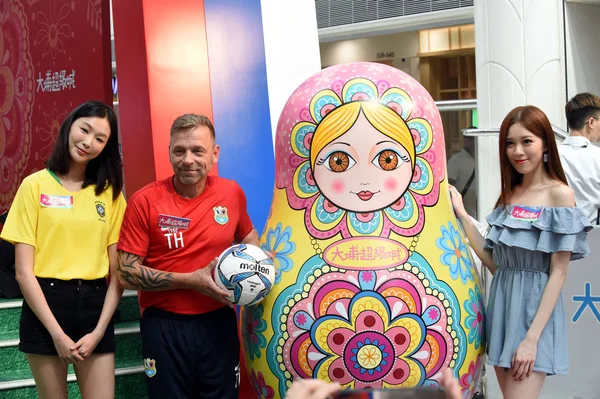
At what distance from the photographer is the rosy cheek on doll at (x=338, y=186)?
278cm

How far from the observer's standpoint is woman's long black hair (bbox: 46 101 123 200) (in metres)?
3.16

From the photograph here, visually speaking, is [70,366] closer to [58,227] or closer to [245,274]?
[58,227]

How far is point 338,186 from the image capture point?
9.13 feet

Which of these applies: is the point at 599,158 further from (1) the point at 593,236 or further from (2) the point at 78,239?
(2) the point at 78,239

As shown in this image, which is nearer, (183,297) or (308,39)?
(183,297)

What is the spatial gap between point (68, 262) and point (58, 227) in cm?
14

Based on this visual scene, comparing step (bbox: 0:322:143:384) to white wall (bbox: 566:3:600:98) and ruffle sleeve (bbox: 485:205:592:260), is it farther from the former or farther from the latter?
white wall (bbox: 566:3:600:98)

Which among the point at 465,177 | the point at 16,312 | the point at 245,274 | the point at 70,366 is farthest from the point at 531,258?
the point at 465,177

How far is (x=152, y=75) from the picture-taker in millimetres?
4102

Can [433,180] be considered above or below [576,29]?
below

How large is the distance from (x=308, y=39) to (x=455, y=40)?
555cm

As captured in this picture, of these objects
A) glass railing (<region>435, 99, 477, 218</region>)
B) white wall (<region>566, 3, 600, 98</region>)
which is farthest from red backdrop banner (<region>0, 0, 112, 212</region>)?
white wall (<region>566, 3, 600, 98</region>)

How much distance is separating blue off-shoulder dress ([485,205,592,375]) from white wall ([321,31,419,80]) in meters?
7.73

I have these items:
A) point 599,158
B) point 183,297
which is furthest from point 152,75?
point 599,158
